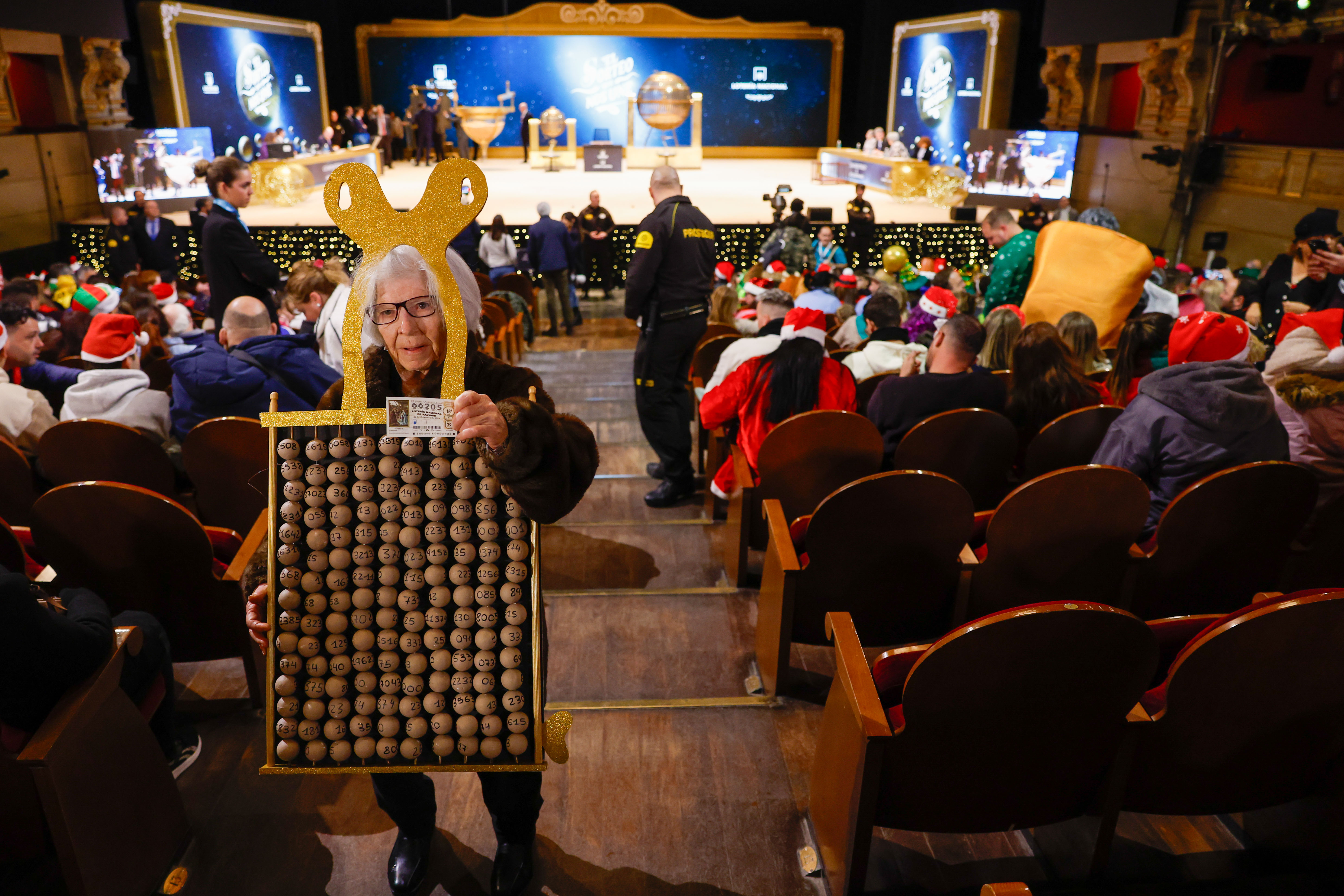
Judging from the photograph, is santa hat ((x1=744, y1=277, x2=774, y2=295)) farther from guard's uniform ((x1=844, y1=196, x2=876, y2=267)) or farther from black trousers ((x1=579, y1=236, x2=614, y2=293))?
guard's uniform ((x1=844, y1=196, x2=876, y2=267))

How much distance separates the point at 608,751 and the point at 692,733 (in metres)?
0.23

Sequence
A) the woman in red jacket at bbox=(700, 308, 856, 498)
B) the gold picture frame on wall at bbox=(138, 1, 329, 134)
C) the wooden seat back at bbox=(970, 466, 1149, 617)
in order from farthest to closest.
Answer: the gold picture frame on wall at bbox=(138, 1, 329, 134) < the woman in red jacket at bbox=(700, 308, 856, 498) < the wooden seat back at bbox=(970, 466, 1149, 617)

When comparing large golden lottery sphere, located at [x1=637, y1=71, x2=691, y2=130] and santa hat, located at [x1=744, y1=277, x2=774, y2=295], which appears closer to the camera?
santa hat, located at [x1=744, y1=277, x2=774, y2=295]

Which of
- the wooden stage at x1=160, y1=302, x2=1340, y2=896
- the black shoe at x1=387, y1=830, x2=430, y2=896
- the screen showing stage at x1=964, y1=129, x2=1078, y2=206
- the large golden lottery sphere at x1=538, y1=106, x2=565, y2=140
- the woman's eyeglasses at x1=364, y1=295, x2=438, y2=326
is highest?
the large golden lottery sphere at x1=538, y1=106, x2=565, y2=140

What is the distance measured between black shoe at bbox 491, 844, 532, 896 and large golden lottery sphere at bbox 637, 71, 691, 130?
→ 41.8 feet

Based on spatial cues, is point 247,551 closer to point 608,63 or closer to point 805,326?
point 805,326

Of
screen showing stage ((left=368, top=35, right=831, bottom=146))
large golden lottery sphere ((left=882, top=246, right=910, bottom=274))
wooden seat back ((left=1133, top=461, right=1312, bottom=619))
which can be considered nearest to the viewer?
wooden seat back ((left=1133, top=461, right=1312, bottom=619))

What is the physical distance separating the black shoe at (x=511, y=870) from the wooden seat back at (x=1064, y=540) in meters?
1.32

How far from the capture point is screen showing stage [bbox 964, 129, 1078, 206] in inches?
454

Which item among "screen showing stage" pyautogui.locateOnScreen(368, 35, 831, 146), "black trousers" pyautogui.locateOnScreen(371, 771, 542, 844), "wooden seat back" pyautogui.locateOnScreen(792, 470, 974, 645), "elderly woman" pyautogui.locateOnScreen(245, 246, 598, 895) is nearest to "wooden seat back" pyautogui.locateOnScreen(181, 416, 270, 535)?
"elderly woman" pyautogui.locateOnScreen(245, 246, 598, 895)

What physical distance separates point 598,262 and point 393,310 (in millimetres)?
8586

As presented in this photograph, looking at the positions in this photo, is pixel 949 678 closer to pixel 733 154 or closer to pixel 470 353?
pixel 470 353

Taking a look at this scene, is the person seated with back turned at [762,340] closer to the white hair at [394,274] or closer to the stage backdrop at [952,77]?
the white hair at [394,274]

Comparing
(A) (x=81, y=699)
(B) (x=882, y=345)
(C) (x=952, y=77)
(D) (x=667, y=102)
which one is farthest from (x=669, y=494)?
(C) (x=952, y=77)
